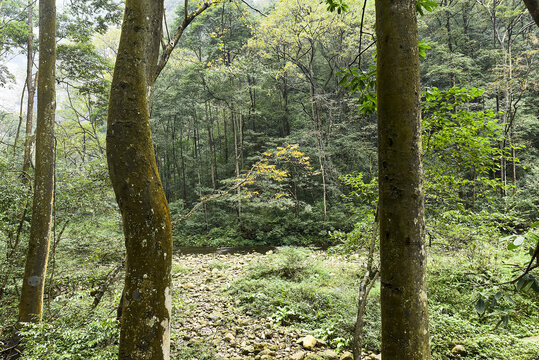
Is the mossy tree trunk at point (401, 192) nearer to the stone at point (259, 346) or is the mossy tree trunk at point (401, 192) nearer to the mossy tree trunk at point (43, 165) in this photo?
the stone at point (259, 346)

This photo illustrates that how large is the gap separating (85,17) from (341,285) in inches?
385

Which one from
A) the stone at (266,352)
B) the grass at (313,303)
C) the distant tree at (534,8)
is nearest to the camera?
the distant tree at (534,8)

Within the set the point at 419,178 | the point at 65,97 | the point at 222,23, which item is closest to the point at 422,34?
the point at 222,23

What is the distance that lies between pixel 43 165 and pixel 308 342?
15.6ft

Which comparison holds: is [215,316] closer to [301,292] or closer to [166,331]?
[301,292]

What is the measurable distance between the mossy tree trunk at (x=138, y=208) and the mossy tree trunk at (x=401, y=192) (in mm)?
1130

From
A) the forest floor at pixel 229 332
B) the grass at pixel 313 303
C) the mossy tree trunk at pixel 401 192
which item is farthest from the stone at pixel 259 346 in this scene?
the mossy tree trunk at pixel 401 192

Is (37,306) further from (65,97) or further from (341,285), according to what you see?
(65,97)

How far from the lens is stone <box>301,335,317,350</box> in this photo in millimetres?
3709

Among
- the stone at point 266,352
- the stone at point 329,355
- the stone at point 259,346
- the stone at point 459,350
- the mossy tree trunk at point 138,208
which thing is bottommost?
the stone at point 259,346

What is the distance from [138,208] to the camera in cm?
145

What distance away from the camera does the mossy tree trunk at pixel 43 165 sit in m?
3.88

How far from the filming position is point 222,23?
1563cm

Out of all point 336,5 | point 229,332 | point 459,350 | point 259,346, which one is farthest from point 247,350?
point 336,5
